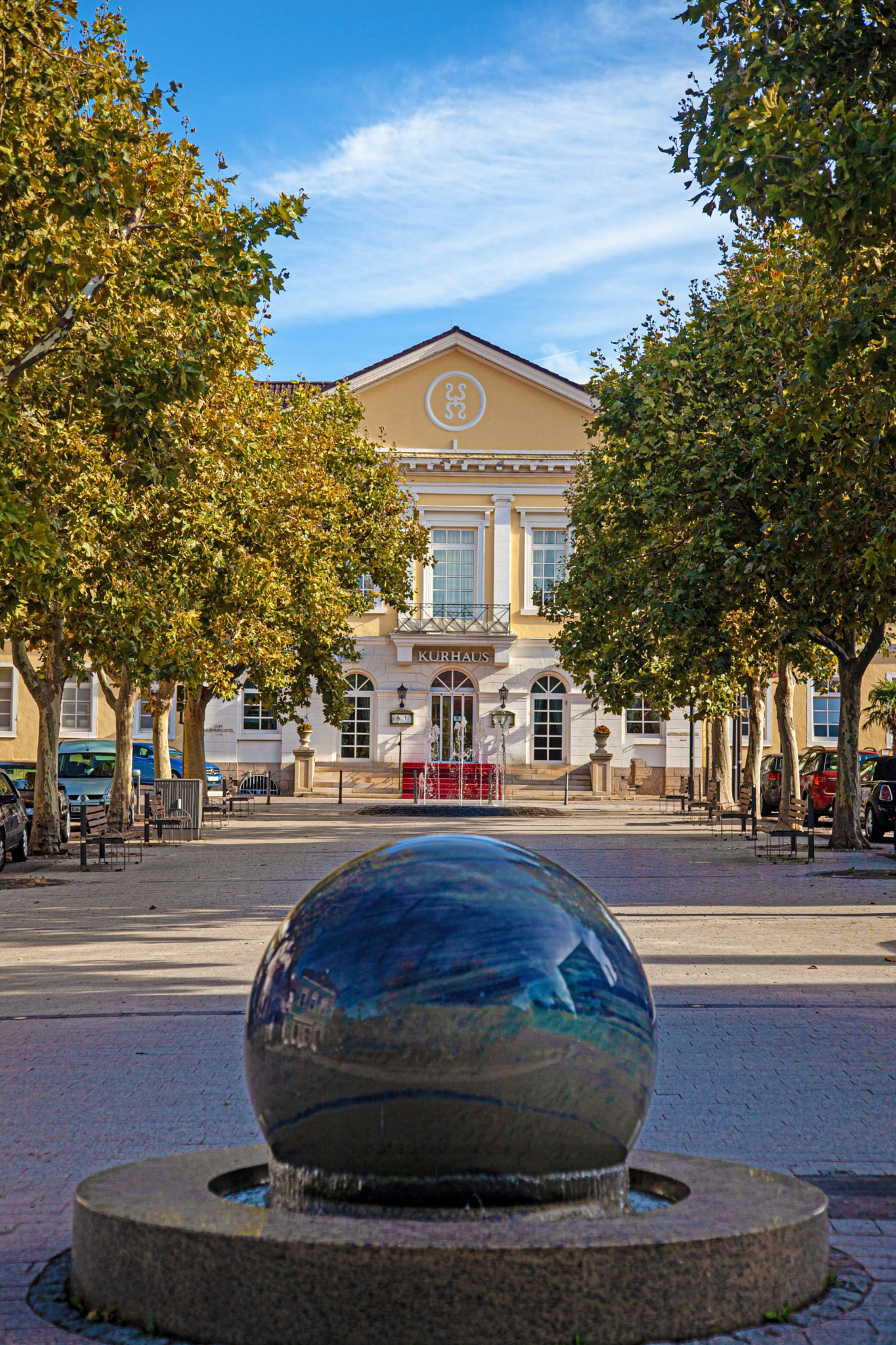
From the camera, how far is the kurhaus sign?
53.9 metres

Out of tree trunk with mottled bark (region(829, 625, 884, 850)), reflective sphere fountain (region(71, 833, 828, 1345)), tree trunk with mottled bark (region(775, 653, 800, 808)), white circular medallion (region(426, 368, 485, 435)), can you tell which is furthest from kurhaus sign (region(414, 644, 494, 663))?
reflective sphere fountain (region(71, 833, 828, 1345))

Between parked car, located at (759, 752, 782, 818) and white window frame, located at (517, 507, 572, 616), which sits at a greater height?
white window frame, located at (517, 507, 572, 616)

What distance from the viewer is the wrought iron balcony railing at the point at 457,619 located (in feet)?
176

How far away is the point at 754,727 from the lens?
3459 cm

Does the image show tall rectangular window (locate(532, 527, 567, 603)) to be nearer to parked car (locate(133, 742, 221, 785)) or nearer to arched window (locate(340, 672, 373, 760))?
arched window (locate(340, 672, 373, 760))

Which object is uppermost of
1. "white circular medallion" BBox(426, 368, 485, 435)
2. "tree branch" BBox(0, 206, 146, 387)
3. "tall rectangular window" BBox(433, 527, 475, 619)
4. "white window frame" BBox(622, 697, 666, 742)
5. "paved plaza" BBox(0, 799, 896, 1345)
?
"white circular medallion" BBox(426, 368, 485, 435)

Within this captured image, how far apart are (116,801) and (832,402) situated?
19.7 meters

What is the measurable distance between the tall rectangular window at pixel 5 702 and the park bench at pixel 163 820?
999 inches

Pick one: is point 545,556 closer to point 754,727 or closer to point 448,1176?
point 754,727

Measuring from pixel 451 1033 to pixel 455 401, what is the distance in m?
51.9

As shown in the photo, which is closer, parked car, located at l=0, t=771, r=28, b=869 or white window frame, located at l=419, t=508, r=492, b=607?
parked car, located at l=0, t=771, r=28, b=869

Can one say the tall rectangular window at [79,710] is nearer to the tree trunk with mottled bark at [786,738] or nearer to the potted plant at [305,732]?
the potted plant at [305,732]

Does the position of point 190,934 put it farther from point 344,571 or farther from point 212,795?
point 212,795

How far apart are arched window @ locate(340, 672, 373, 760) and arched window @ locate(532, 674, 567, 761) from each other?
5.99 m
